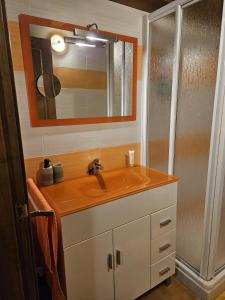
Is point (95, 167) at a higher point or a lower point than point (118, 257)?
higher

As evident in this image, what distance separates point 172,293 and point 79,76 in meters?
1.70

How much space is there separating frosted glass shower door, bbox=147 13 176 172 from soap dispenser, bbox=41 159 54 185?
89 centimetres

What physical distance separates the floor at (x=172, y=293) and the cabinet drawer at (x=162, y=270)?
111 mm

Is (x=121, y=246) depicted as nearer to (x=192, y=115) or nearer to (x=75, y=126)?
(x=75, y=126)

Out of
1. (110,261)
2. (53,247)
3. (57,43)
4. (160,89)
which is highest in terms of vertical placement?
(57,43)

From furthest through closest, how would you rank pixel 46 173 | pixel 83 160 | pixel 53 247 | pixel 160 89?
pixel 160 89 → pixel 83 160 → pixel 46 173 → pixel 53 247

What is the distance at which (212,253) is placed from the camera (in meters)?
→ 1.38

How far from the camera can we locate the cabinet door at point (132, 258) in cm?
120

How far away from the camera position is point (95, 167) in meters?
1.47

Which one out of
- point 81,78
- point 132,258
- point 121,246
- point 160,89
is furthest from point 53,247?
point 160,89

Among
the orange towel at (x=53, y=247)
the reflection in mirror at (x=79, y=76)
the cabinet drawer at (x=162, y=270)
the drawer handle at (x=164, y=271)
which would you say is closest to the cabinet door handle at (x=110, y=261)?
the orange towel at (x=53, y=247)

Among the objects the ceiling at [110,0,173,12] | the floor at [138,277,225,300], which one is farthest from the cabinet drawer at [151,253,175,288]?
the ceiling at [110,0,173,12]

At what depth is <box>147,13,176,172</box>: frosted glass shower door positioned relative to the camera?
58.5 inches

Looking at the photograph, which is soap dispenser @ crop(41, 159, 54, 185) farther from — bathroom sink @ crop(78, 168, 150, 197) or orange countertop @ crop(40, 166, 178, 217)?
bathroom sink @ crop(78, 168, 150, 197)
